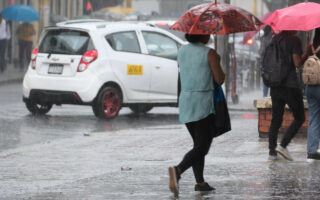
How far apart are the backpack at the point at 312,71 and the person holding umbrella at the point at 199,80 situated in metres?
2.06

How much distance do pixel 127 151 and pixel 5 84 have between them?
645 inches

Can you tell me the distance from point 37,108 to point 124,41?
2006 millimetres

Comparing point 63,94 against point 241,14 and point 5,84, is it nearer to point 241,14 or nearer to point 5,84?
point 241,14

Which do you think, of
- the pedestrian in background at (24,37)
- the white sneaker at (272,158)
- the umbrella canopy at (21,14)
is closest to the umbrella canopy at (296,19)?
the white sneaker at (272,158)

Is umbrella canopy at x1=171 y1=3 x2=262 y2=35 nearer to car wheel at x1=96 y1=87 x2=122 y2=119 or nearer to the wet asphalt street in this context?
the wet asphalt street

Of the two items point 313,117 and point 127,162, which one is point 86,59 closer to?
point 127,162

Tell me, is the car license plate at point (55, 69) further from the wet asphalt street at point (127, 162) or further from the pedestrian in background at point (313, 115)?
the pedestrian in background at point (313, 115)

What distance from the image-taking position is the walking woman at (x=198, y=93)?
854cm

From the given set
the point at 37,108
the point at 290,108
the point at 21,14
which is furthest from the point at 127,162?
the point at 21,14

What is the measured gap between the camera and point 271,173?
32.0ft

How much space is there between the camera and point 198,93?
859 cm

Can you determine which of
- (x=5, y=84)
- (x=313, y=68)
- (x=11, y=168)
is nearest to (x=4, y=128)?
(x=11, y=168)

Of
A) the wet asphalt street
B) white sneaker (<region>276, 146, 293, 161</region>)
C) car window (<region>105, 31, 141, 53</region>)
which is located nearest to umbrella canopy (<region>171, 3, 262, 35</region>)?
the wet asphalt street

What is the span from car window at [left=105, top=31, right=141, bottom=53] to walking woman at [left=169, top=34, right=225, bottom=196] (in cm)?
855
